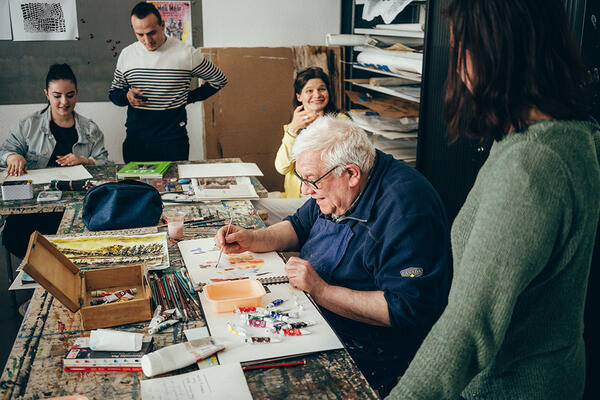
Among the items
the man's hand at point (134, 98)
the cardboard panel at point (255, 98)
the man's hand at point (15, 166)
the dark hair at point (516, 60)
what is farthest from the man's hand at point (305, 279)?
the cardboard panel at point (255, 98)

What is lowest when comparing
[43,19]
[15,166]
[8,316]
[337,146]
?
[8,316]

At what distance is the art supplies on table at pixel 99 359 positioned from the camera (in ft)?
4.10

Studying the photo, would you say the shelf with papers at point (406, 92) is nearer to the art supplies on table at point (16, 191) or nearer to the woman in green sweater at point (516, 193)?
the art supplies on table at point (16, 191)

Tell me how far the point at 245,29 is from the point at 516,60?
4067 millimetres

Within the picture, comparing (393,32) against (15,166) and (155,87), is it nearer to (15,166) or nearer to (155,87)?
(155,87)

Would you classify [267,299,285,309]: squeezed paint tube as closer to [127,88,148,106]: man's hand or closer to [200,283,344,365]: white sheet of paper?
[200,283,344,365]: white sheet of paper

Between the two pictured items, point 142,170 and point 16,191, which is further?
point 142,170

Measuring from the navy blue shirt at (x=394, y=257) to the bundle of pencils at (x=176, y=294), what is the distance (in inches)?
17.8

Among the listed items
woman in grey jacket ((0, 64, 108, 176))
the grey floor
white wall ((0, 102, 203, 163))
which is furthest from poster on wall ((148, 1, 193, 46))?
the grey floor

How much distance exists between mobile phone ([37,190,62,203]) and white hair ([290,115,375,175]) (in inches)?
54.9

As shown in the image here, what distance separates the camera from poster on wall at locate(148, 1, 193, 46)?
4.45m

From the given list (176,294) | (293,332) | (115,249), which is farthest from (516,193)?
(115,249)

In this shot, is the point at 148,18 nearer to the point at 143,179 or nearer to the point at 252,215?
the point at 143,179

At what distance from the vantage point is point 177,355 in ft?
4.17
